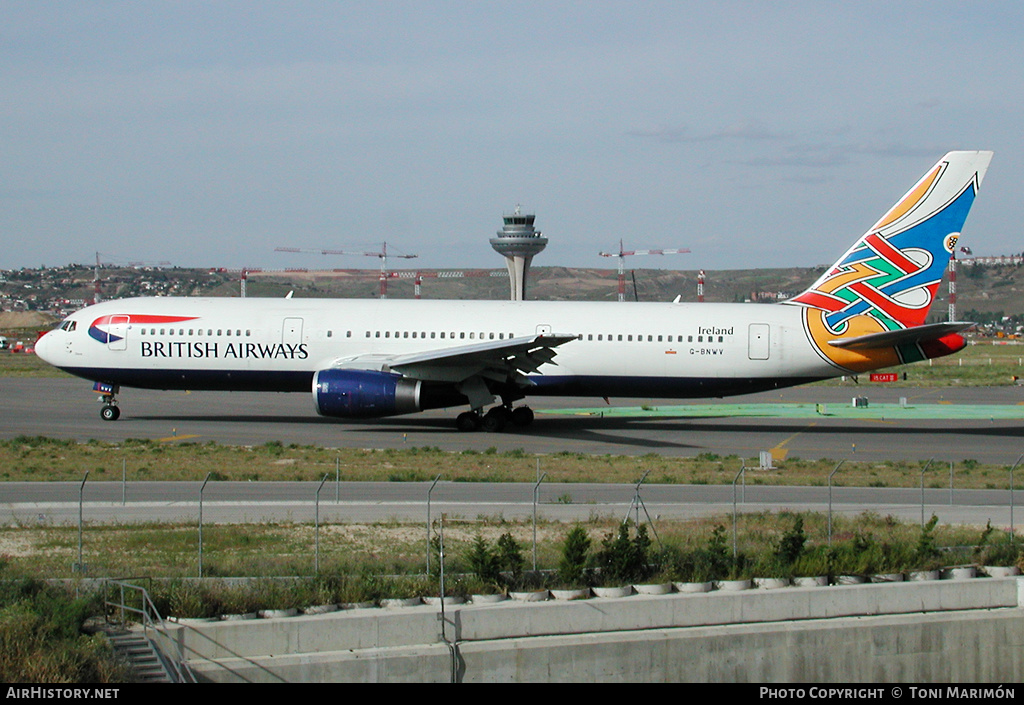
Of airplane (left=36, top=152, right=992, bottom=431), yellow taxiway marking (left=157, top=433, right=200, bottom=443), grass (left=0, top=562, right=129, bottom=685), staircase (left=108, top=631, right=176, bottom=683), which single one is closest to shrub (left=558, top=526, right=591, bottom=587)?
staircase (left=108, top=631, right=176, bottom=683)

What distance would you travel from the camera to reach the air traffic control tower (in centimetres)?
14388

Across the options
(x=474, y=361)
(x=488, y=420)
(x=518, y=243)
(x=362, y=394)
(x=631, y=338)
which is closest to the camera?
(x=362, y=394)

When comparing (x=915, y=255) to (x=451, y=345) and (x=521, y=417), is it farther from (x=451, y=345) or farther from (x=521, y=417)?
(x=451, y=345)

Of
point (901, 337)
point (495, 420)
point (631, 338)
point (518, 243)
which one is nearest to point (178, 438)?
point (495, 420)

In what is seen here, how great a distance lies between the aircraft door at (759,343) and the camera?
3859 cm

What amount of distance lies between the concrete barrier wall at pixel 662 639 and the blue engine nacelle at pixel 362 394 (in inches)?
758

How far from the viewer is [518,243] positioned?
143625mm

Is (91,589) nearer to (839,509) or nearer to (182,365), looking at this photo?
(839,509)

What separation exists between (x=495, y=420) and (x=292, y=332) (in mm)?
7956

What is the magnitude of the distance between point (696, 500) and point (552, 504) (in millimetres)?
3602

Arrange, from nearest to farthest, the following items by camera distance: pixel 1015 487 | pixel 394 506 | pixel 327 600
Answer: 1. pixel 327 600
2. pixel 394 506
3. pixel 1015 487

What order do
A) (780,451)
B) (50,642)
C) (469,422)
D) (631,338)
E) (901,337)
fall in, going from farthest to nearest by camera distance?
(469,422) < (631,338) < (901,337) < (780,451) < (50,642)

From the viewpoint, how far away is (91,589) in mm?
15781

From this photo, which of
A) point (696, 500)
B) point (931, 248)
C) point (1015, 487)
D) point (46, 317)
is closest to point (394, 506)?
point (696, 500)
